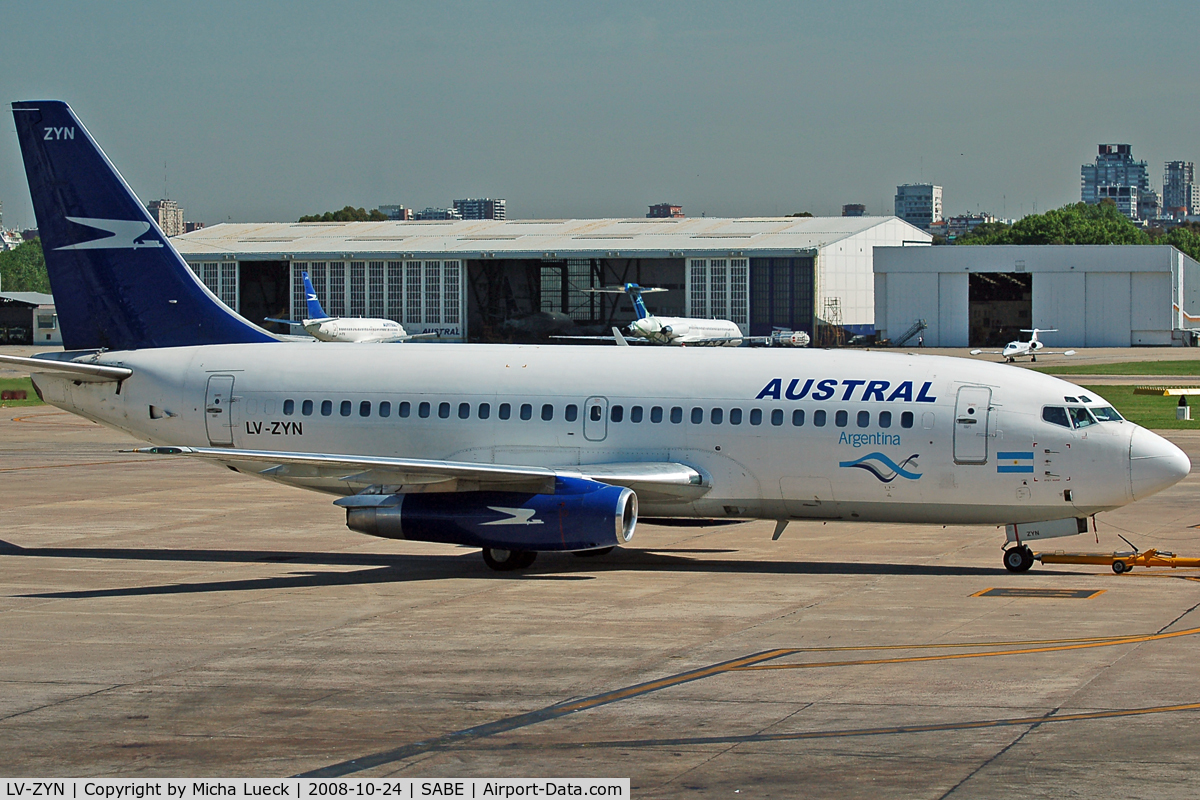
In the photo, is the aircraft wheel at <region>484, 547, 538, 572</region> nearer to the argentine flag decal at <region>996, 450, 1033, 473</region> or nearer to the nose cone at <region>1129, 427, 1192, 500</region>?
the argentine flag decal at <region>996, 450, 1033, 473</region>

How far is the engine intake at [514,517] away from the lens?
2500 centimetres

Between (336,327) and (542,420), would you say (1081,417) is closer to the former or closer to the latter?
(542,420)

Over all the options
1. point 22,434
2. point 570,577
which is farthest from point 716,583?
point 22,434

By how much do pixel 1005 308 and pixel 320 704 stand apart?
535ft

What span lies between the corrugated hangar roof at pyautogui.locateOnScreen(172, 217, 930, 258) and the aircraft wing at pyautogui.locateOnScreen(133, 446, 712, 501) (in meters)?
109

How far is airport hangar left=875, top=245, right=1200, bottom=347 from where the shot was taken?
14438 centimetres

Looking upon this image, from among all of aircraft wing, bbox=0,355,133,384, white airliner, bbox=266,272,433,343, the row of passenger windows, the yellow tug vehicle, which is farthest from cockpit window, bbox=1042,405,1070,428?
white airliner, bbox=266,272,433,343

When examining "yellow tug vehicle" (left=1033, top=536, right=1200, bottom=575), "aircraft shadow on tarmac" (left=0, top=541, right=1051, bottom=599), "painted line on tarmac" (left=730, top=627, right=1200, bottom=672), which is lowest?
"aircraft shadow on tarmac" (left=0, top=541, right=1051, bottom=599)

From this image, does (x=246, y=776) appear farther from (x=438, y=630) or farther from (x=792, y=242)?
(x=792, y=242)

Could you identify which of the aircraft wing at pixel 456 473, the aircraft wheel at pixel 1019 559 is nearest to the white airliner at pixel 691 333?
the aircraft wing at pixel 456 473

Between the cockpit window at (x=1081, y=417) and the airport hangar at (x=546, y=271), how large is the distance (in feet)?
357

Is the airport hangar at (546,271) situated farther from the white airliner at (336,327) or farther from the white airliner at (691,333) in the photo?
the white airliner at (336,327)

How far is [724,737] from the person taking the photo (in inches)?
591

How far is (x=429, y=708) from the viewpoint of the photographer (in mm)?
16328
